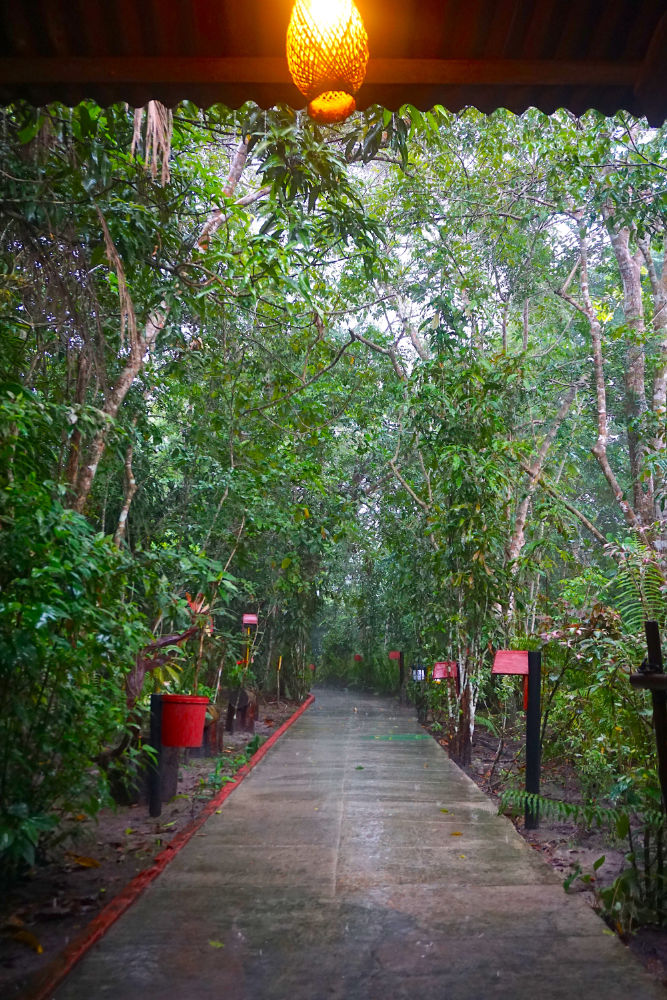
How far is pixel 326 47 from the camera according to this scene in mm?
2287

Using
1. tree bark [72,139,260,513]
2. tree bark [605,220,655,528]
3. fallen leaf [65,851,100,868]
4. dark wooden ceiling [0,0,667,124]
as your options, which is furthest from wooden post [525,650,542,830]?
tree bark [605,220,655,528]

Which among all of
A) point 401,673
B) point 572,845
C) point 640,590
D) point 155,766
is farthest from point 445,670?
point 401,673

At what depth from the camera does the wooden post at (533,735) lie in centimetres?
527

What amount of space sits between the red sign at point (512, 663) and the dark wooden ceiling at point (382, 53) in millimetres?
3525

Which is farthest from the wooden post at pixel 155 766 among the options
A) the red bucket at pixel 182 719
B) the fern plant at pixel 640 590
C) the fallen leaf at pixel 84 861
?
the fern plant at pixel 640 590

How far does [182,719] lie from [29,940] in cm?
225

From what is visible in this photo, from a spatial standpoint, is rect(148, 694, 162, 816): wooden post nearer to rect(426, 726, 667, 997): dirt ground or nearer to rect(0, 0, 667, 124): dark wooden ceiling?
rect(426, 726, 667, 997): dirt ground

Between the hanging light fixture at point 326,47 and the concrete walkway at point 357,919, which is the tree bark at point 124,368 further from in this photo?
the concrete walkway at point 357,919

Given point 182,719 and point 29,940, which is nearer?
point 29,940

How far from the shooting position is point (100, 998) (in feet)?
8.59

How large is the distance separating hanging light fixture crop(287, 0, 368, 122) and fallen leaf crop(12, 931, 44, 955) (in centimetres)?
311

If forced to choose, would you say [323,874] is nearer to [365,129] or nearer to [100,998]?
[100,998]

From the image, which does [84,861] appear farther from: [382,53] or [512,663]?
[382,53]

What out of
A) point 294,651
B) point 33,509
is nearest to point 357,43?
point 33,509
